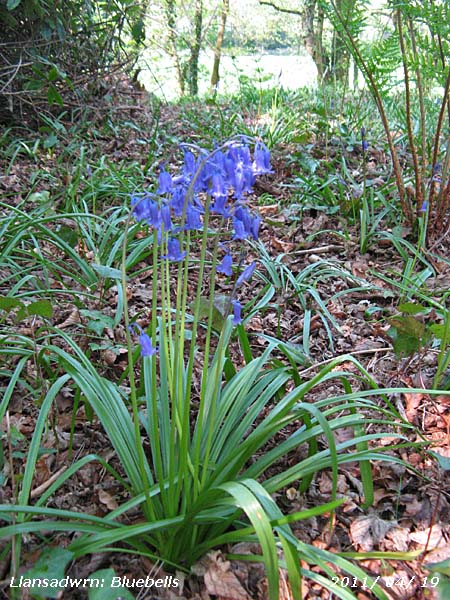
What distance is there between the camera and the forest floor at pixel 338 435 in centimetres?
137

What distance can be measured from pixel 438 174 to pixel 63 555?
353 centimetres

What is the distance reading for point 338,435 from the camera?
6.25 feet

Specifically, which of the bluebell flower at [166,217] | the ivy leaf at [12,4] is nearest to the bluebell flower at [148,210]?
the bluebell flower at [166,217]

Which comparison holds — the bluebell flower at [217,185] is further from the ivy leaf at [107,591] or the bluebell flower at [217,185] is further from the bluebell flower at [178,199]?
the ivy leaf at [107,591]

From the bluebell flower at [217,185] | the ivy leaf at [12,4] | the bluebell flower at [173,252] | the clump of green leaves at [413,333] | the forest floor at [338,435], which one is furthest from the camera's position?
the ivy leaf at [12,4]

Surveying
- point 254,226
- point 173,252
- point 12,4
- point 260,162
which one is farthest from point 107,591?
point 12,4

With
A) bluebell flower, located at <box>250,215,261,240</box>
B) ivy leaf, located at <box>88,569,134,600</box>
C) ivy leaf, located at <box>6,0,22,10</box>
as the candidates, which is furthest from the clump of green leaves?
ivy leaf, located at <box>6,0,22,10</box>

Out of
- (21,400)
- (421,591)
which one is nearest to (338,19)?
(21,400)

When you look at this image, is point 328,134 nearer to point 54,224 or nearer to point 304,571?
point 54,224

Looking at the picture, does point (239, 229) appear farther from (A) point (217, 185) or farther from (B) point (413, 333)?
(B) point (413, 333)

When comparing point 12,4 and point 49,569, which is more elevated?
point 12,4

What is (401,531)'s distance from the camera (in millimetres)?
1527

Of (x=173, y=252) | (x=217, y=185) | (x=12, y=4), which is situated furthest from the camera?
(x=12, y=4)

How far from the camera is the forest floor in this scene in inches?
54.1
